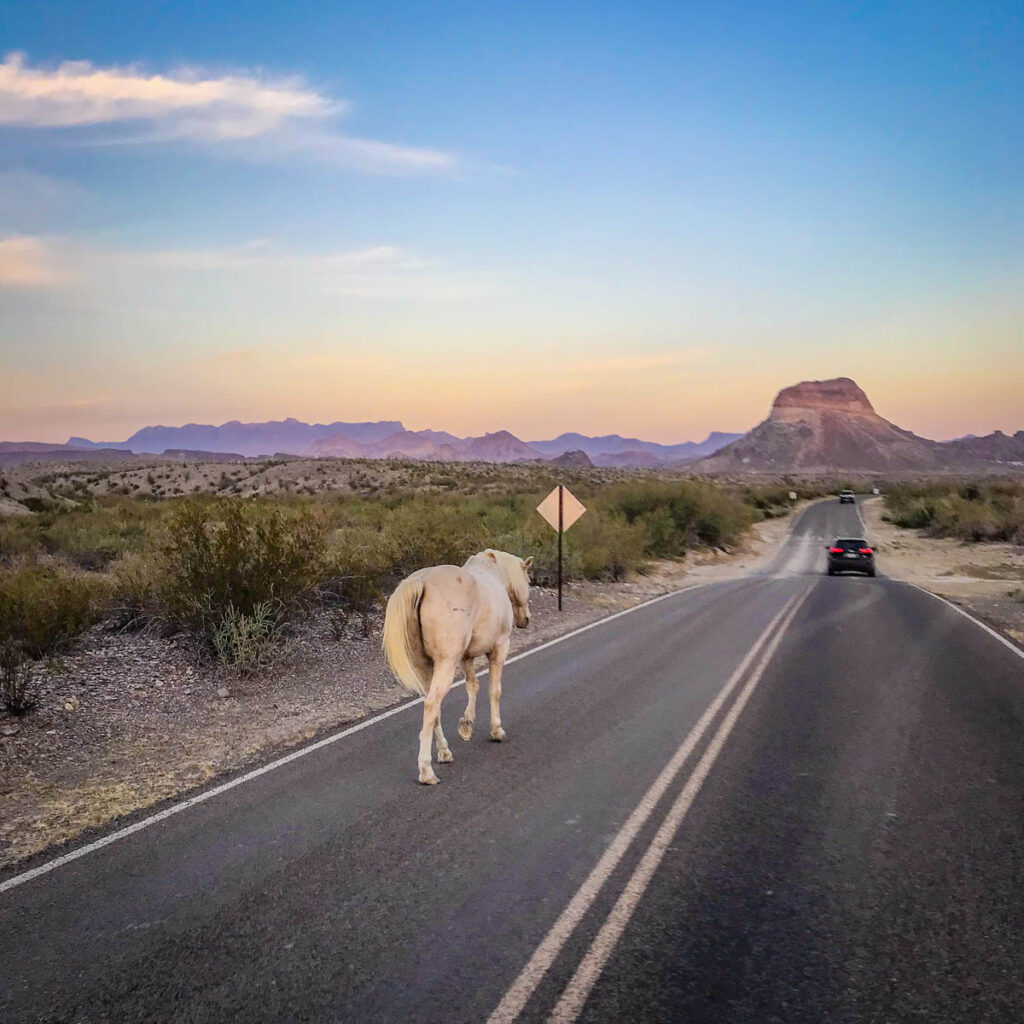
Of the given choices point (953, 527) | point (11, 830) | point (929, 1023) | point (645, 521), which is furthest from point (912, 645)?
point (953, 527)

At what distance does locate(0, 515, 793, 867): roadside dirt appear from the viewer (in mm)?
6750

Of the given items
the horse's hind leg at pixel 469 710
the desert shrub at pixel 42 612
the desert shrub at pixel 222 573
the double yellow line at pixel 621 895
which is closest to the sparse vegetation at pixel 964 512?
the double yellow line at pixel 621 895

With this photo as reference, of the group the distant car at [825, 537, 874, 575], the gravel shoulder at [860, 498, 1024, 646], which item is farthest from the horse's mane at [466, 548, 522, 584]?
the distant car at [825, 537, 874, 575]

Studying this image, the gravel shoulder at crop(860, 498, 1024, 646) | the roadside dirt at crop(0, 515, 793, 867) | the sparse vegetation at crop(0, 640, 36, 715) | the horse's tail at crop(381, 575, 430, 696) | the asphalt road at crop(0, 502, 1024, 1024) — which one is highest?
the horse's tail at crop(381, 575, 430, 696)

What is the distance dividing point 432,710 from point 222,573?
6.21 m

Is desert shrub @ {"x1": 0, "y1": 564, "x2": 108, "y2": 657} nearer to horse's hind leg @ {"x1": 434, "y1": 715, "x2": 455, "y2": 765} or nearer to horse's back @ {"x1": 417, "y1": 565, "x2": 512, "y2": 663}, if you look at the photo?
horse's hind leg @ {"x1": 434, "y1": 715, "x2": 455, "y2": 765}

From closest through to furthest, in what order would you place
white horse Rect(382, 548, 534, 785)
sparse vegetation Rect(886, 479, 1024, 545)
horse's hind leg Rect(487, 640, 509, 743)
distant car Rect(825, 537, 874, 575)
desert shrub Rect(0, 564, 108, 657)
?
white horse Rect(382, 548, 534, 785) → horse's hind leg Rect(487, 640, 509, 743) → desert shrub Rect(0, 564, 108, 657) → distant car Rect(825, 537, 874, 575) → sparse vegetation Rect(886, 479, 1024, 545)

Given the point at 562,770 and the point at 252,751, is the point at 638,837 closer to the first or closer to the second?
the point at 562,770

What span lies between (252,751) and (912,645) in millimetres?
11602

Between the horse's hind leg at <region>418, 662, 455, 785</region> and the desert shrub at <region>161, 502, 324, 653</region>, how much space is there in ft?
17.7

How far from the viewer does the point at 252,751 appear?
8.05 metres

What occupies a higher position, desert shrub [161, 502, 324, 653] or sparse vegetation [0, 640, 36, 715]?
desert shrub [161, 502, 324, 653]

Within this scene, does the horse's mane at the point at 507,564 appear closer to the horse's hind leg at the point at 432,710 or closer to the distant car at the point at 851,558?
the horse's hind leg at the point at 432,710

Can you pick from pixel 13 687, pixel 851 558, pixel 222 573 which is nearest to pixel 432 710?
pixel 13 687
